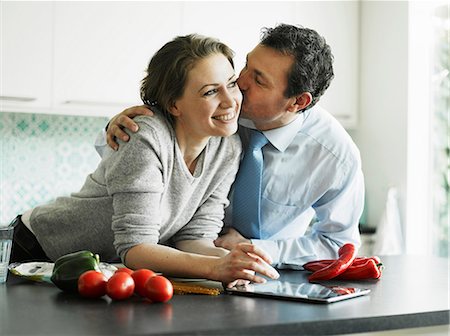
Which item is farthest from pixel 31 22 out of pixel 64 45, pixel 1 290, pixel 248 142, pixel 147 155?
pixel 1 290

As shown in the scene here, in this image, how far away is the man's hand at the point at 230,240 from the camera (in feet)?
6.86

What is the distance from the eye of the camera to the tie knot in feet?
7.10

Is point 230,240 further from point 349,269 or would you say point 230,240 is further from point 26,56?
point 26,56

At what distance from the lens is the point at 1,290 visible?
1576mm

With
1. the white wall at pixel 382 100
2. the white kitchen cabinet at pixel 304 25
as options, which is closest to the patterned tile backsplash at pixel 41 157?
the white kitchen cabinet at pixel 304 25

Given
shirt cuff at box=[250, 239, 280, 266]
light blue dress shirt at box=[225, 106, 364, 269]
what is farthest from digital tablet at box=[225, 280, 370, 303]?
light blue dress shirt at box=[225, 106, 364, 269]

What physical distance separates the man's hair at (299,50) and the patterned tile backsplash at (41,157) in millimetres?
1957

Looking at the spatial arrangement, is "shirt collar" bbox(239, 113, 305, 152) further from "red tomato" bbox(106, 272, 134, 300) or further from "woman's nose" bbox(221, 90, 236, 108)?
"red tomato" bbox(106, 272, 134, 300)

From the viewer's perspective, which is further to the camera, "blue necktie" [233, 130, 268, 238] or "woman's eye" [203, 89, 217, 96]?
"blue necktie" [233, 130, 268, 238]

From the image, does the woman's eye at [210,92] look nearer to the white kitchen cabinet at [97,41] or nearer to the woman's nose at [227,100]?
the woman's nose at [227,100]

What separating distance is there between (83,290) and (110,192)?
37 cm

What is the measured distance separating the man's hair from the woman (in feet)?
0.86

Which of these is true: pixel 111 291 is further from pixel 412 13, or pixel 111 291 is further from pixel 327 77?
pixel 412 13

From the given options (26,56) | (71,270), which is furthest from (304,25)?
(71,270)
